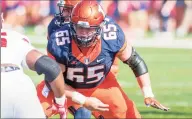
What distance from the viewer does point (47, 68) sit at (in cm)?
448

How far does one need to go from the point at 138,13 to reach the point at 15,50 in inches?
586

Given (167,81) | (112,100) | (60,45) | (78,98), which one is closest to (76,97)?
(78,98)

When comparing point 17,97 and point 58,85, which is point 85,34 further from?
point 17,97

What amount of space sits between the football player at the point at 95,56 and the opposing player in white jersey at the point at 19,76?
1472 millimetres

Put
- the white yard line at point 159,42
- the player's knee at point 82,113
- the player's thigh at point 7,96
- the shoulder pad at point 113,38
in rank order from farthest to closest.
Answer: the white yard line at point 159,42
the player's knee at point 82,113
the shoulder pad at point 113,38
the player's thigh at point 7,96

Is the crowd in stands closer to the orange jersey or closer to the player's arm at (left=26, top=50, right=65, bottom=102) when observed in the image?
the orange jersey

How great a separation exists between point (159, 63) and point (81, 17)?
27.7ft

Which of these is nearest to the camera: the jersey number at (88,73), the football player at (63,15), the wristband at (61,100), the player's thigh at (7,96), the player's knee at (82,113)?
the player's thigh at (7,96)

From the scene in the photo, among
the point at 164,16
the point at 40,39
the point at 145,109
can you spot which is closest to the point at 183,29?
the point at 164,16

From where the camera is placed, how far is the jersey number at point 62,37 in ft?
19.8

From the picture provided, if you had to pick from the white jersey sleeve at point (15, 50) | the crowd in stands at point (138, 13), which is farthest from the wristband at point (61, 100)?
the crowd in stands at point (138, 13)

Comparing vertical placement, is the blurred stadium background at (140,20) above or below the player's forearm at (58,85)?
below

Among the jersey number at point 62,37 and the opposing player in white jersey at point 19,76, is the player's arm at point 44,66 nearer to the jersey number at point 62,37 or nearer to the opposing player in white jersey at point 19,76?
the opposing player in white jersey at point 19,76

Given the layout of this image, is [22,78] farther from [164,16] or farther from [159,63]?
[164,16]
